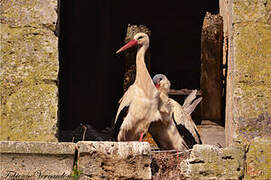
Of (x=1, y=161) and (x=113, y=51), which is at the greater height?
(x=113, y=51)

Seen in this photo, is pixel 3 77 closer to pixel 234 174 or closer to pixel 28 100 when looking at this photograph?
pixel 28 100

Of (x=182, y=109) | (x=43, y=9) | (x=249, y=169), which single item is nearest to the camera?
(x=249, y=169)

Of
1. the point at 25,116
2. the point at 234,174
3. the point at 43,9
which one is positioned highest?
the point at 43,9

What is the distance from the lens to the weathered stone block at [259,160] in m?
4.53

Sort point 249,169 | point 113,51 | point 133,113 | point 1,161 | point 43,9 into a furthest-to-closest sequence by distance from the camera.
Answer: point 113,51 → point 133,113 → point 43,9 → point 249,169 → point 1,161

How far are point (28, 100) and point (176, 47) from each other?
281 centimetres

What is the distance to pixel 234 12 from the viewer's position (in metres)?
5.04

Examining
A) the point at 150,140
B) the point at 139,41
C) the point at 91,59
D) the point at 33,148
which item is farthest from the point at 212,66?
the point at 33,148

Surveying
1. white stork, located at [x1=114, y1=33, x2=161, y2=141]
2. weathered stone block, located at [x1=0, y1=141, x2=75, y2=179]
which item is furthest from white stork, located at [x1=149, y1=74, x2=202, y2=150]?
weathered stone block, located at [x1=0, y1=141, x2=75, y2=179]

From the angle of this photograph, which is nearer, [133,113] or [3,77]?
[3,77]

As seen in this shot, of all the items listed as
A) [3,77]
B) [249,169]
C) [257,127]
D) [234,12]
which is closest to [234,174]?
[249,169]

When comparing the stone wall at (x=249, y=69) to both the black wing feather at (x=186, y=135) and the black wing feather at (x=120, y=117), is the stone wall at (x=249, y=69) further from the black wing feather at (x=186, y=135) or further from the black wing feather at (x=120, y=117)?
the black wing feather at (x=120, y=117)

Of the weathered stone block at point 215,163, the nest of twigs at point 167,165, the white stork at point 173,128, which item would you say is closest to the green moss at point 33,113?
the nest of twigs at point 167,165

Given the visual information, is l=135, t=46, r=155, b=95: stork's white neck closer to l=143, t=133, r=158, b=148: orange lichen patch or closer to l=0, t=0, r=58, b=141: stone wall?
l=143, t=133, r=158, b=148: orange lichen patch
